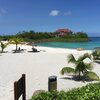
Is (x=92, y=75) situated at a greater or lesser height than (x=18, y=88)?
lesser

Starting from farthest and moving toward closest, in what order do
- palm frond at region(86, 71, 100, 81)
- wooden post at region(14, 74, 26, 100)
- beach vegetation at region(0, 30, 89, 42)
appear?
beach vegetation at region(0, 30, 89, 42), palm frond at region(86, 71, 100, 81), wooden post at region(14, 74, 26, 100)

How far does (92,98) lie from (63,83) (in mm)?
5224

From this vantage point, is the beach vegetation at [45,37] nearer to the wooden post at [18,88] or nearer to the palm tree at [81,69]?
the palm tree at [81,69]

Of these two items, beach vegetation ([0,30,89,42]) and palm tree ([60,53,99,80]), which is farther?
beach vegetation ([0,30,89,42])

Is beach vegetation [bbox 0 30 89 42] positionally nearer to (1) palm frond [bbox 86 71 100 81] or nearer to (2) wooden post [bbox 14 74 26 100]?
(1) palm frond [bbox 86 71 100 81]

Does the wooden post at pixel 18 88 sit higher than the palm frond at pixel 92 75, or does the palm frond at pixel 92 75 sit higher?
the wooden post at pixel 18 88

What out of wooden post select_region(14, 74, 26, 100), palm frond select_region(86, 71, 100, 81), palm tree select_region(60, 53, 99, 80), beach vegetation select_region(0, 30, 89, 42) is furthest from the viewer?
beach vegetation select_region(0, 30, 89, 42)

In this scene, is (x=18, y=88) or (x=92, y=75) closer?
(x=18, y=88)

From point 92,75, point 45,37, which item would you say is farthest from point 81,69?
point 45,37

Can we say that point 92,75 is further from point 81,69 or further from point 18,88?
point 18,88

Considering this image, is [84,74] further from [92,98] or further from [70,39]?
[70,39]

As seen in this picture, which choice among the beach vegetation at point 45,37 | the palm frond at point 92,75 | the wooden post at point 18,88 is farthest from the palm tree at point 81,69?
the beach vegetation at point 45,37

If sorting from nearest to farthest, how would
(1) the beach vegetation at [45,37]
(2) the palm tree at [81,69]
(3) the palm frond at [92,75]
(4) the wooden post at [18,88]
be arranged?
(4) the wooden post at [18,88] → (2) the palm tree at [81,69] → (3) the palm frond at [92,75] → (1) the beach vegetation at [45,37]

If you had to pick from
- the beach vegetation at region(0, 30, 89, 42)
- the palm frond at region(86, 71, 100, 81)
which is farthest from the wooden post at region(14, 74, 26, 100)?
the beach vegetation at region(0, 30, 89, 42)
